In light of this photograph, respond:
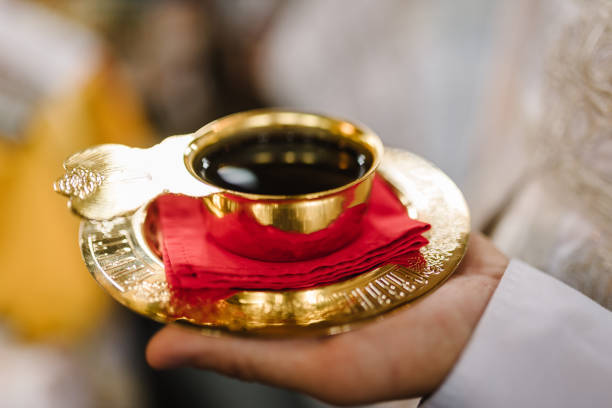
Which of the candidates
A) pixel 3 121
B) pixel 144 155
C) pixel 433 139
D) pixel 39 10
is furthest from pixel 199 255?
pixel 39 10

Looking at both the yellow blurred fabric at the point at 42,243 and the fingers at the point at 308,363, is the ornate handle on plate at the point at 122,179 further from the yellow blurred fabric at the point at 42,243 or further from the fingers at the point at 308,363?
the yellow blurred fabric at the point at 42,243

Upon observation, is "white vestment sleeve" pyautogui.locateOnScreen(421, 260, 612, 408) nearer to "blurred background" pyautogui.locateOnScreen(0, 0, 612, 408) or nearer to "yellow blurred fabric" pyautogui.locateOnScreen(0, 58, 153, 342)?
"blurred background" pyautogui.locateOnScreen(0, 0, 612, 408)

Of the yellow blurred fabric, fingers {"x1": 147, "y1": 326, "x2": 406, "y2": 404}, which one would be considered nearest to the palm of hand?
fingers {"x1": 147, "y1": 326, "x2": 406, "y2": 404}

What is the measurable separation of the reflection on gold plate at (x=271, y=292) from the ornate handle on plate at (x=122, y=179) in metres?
0.05

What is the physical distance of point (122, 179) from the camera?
519 millimetres

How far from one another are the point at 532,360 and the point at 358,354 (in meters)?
0.17

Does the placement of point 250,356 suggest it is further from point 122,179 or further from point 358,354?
point 122,179

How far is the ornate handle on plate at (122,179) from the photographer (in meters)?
0.49

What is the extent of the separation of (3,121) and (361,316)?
99 centimetres

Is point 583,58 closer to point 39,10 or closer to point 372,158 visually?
point 372,158

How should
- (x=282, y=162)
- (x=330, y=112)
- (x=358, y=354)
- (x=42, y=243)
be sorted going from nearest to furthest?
(x=358, y=354)
(x=282, y=162)
(x=42, y=243)
(x=330, y=112)

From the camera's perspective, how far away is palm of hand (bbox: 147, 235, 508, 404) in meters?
0.44

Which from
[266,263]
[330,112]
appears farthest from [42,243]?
[330,112]

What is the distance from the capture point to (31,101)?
1139 millimetres
